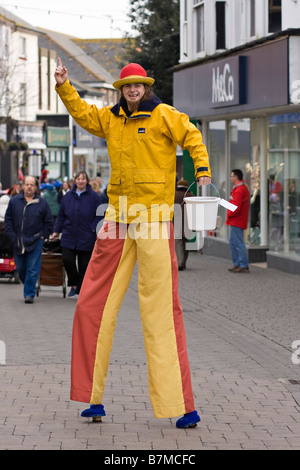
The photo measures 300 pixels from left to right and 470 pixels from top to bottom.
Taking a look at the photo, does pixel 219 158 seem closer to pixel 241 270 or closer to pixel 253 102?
pixel 253 102

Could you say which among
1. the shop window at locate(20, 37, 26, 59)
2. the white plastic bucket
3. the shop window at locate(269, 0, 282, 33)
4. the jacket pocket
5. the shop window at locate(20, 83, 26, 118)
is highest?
the shop window at locate(20, 37, 26, 59)

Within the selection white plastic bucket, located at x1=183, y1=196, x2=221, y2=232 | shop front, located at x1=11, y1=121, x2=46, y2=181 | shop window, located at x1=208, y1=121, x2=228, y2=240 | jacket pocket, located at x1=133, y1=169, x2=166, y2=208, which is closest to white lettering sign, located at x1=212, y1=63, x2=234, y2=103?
shop window, located at x1=208, y1=121, x2=228, y2=240

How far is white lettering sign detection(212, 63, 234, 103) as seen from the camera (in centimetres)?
1911

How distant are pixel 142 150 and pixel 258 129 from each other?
13767 millimetres

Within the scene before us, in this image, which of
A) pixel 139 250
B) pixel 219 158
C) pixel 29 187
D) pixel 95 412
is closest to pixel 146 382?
pixel 95 412

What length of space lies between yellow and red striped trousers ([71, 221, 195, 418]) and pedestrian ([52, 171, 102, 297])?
6900 mm

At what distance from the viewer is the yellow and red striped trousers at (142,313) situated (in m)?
6.19

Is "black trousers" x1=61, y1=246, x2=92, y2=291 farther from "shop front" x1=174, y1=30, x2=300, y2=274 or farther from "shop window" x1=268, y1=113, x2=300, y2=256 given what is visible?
"shop window" x1=268, y1=113, x2=300, y2=256

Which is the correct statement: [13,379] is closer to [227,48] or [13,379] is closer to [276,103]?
[276,103]

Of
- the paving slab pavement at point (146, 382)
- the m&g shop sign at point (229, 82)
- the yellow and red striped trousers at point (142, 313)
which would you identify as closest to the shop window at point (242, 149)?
the m&g shop sign at point (229, 82)

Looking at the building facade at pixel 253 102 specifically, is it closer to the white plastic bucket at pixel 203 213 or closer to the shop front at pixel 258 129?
the shop front at pixel 258 129

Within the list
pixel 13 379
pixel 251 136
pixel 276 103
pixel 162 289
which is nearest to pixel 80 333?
pixel 162 289

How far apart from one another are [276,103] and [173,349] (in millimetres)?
11119

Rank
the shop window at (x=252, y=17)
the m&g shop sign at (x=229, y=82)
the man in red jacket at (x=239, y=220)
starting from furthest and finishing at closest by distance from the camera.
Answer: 1. the shop window at (x=252, y=17)
2. the m&g shop sign at (x=229, y=82)
3. the man in red jacket at (x=239, y=220)
